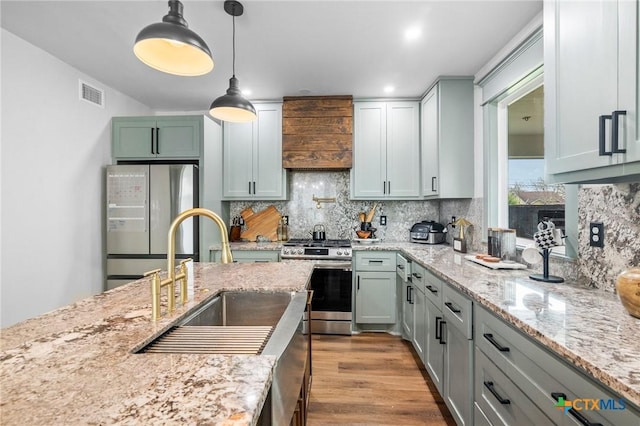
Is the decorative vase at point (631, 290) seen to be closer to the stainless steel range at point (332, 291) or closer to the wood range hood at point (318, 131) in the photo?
the stainless steel range at point (332, 291)

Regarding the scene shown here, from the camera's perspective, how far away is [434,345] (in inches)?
80.3

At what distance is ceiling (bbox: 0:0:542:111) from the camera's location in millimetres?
1860

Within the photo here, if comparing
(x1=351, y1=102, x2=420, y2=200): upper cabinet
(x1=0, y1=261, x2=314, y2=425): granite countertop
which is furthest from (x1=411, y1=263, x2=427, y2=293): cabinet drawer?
(x1=0, y1=261, x2=314, y2=425): granite countertop

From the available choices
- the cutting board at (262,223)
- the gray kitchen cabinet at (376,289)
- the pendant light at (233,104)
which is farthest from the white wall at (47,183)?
the gray kitchen cabinet at (376,289)

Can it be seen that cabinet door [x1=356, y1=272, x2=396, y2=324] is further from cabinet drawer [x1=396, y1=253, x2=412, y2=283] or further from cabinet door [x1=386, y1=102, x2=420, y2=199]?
cabinet door [x1=386, y1=102, x2=420, y2=199]

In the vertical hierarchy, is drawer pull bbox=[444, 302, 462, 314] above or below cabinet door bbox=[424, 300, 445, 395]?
above

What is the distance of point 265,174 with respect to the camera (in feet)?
11.4

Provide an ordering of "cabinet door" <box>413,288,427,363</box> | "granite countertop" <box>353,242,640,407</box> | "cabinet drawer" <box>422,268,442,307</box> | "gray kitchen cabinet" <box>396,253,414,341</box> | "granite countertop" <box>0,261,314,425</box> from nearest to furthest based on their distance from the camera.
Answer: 1. "granite countertop" <box>0,261,314,425</box>
2. "granite countertop" <box>353,242,640,407</box>
3. "cabinet drawer" <box>422,268,442,307</box>
4. "cabinet door" <box>413,288,427,363</box>
5. "gray kitchen cabinet" <box>396,253,414,341</box>

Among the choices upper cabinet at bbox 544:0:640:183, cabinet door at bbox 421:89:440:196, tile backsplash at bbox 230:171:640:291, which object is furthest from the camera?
cabinet door at bbox 421:89:440:196

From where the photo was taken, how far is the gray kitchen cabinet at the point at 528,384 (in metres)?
0.76

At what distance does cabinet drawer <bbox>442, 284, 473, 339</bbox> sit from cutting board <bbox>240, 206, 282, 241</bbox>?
2296 mm

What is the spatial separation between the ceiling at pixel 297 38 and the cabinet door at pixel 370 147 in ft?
1.15

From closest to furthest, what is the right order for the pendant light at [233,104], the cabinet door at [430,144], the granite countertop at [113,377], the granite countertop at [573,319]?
the granite countertop at [113,377] < the granite countertop at [573,319] < the pendant light at [233,104] < the cabinet door at [430,144]

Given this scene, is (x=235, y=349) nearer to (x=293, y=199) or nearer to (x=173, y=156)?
(x=173, y=156)
